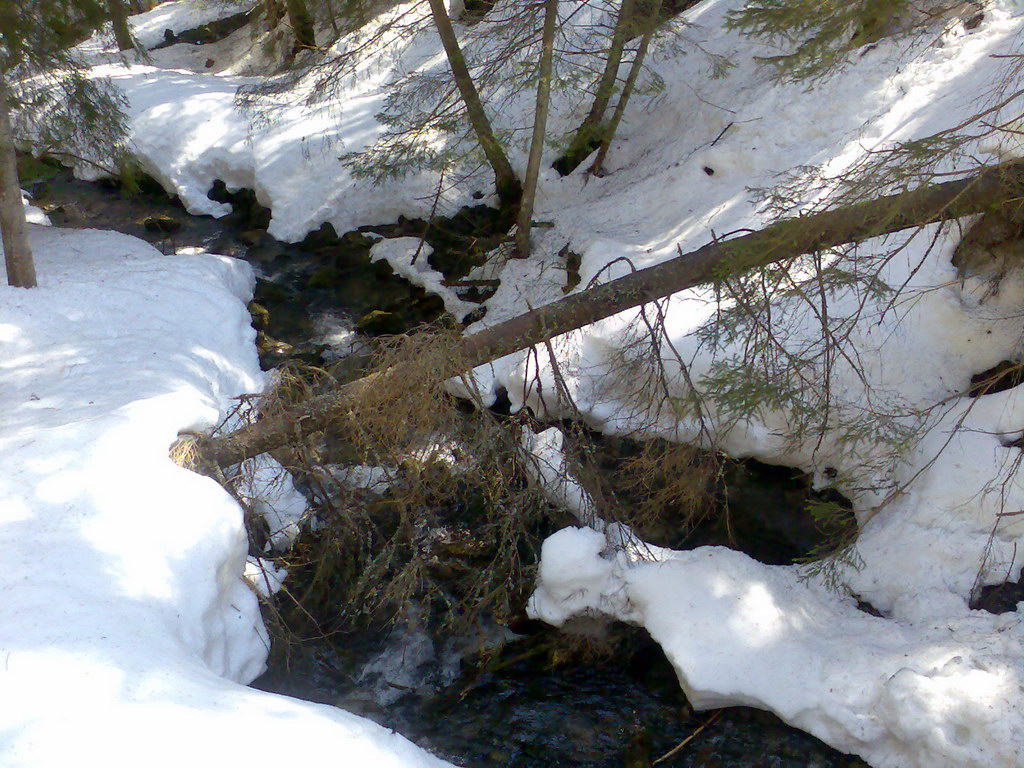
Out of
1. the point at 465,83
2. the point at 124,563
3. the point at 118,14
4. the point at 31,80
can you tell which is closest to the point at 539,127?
the point at 465,83

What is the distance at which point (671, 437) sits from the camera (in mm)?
6445

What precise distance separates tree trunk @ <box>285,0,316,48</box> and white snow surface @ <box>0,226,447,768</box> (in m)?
7.95

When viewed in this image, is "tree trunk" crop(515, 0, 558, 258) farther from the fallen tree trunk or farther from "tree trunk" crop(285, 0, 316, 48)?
"tree trunk" crop(285, 0, 316, 48)

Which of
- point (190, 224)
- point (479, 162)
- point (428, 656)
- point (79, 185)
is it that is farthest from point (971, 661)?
point (79, 185)

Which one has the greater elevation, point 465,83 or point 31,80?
point 31,80

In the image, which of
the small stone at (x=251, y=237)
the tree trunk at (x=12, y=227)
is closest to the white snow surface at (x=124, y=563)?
the tree trunk at (x=12, y=227)

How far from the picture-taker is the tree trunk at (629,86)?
8.55 meters

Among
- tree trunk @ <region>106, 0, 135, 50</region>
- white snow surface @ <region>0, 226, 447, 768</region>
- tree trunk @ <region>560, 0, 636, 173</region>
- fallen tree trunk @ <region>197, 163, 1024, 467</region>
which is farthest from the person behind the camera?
tree trunk @ <region>106, 0, 135, 50</region>

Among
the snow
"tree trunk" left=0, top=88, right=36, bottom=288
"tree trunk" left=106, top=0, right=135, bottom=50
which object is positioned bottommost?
the snow

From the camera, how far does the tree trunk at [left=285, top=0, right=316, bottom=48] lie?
45.8 ft

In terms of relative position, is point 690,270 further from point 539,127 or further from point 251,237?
point 251,237

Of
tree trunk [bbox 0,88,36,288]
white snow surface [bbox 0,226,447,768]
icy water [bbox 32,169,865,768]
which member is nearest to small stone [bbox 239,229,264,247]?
white snow surface [bbox 0,226,447,768]

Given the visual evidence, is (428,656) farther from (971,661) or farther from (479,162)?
(479,162)

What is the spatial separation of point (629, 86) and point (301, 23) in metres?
7.85
